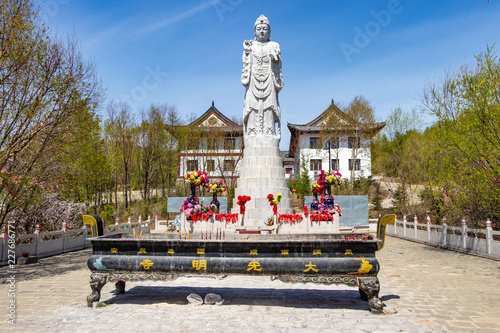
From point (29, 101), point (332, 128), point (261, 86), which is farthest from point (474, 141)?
point (332, 128)

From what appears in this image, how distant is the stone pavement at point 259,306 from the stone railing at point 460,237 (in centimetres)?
253

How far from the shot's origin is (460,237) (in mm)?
12195

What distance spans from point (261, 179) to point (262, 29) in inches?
248

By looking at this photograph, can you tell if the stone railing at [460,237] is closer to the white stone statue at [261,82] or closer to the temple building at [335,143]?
the white stone statue at [261,82]

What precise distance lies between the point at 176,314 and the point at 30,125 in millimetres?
6762

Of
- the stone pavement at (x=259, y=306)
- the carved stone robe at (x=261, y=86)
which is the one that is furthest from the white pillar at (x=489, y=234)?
the carved stone robe at (x=261, y=86)

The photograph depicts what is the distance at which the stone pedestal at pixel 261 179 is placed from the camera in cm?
1256

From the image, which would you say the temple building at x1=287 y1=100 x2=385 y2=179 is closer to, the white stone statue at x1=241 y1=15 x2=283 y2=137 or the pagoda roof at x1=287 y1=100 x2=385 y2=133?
Result: the pagoda roof at x1=287 y1=100 x2=385 y2=133

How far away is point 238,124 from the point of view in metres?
33.3

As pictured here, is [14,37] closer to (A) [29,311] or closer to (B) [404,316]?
(A) [29,311]

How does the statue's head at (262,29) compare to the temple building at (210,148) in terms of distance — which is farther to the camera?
the temple building at (210,148)

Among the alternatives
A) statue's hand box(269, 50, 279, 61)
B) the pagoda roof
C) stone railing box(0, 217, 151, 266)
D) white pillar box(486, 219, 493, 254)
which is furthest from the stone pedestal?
the pagoda roof

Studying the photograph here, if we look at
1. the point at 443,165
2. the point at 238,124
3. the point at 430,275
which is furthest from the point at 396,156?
the point at 430,275

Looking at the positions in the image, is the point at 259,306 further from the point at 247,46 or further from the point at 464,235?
the point at 247,46
